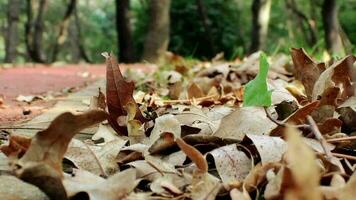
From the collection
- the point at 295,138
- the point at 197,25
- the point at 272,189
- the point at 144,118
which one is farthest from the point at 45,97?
the point at 197,25

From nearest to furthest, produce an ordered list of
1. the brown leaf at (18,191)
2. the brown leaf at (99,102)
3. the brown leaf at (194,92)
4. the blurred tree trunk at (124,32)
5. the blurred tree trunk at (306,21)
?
the brown leaf at (18,191)
the brown leaf at (99,102)
the brown leaf at (194,92)
the blurred tree trunk at (124,32)
the blurred tree trunk at (306,21)

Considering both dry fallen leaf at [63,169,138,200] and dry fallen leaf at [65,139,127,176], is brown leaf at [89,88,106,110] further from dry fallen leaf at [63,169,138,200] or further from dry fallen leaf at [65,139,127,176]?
dry fallen leaf at [63,169,138,200]

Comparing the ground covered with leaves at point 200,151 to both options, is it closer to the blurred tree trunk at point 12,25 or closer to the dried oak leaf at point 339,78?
the dried oak leaf at point 339,78

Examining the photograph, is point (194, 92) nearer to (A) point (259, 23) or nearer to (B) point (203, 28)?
(A) point (259, 23)

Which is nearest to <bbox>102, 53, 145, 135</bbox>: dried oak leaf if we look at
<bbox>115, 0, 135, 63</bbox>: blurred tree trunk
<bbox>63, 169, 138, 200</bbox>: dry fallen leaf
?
<bbox>63, 169, 138, 200</bbox>: dry fallen leaf

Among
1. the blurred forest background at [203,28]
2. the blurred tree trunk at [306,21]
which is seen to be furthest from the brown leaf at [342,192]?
the blurred tree trunk at [306,21]

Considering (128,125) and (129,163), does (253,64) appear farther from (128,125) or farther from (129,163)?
(129,163)
